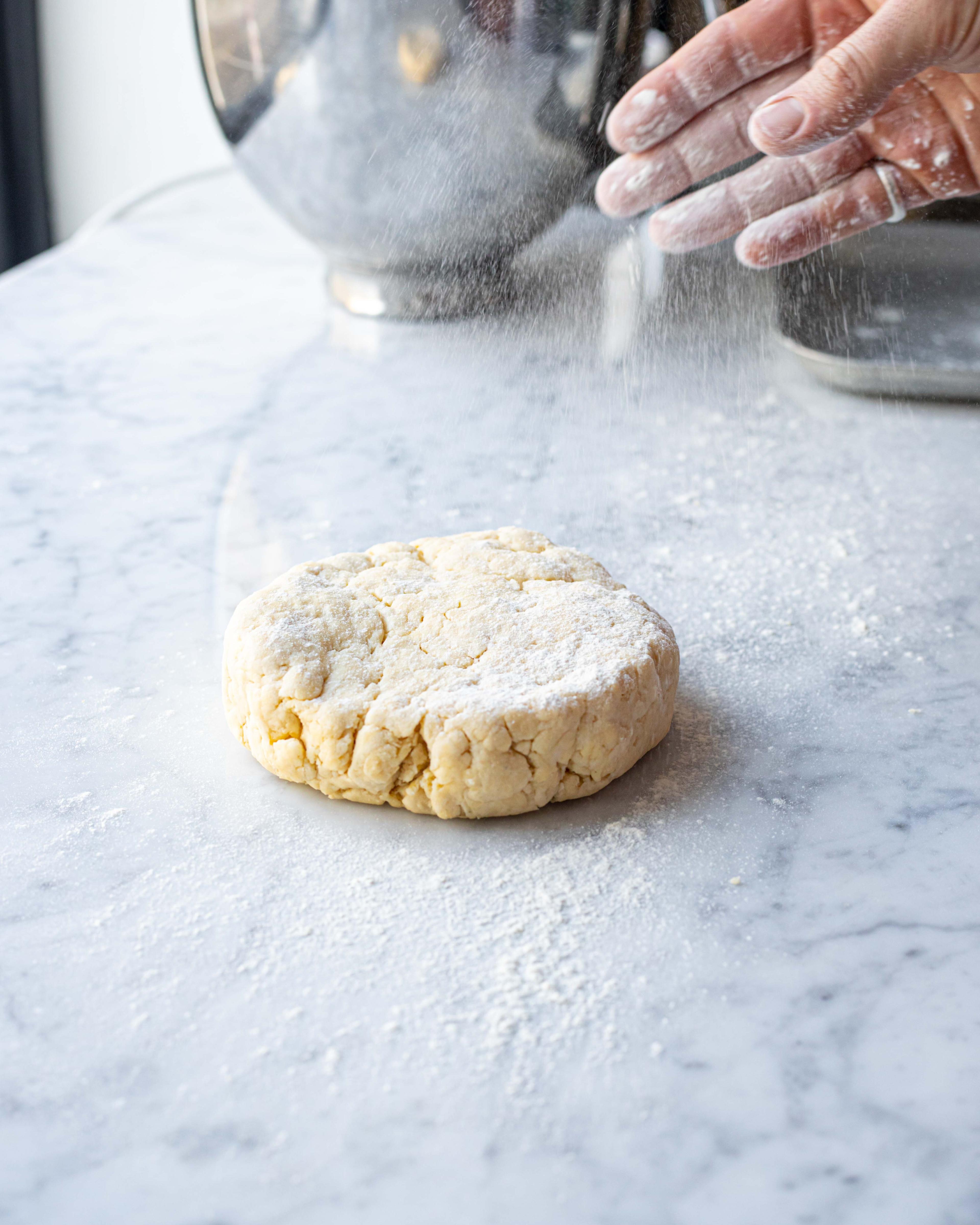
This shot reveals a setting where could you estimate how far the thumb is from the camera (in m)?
1.12

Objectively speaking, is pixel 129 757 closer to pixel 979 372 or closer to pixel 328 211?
pixel 328 211

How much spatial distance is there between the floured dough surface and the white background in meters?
2.45

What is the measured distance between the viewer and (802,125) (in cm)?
112

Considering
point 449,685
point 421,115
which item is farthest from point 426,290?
point 449,685

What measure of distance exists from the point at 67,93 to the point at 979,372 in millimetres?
2785

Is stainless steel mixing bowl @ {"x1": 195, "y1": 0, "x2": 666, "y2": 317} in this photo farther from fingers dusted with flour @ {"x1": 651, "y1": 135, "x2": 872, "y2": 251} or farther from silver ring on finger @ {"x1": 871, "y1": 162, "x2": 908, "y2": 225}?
silver ring on finger @ {"x1": 871, "y1": 162, "x2": 908, "y2": 225}

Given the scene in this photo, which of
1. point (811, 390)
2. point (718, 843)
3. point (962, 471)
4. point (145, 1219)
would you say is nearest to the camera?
point (145, 1219)

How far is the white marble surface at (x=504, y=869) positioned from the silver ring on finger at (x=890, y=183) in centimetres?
31

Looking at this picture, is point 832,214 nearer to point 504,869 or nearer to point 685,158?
point 685,158

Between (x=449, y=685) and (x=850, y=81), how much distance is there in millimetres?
730

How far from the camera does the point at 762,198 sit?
4.77 ft

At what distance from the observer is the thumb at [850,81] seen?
1.12 metres

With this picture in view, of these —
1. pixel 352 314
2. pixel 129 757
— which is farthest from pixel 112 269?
pixel 129 757

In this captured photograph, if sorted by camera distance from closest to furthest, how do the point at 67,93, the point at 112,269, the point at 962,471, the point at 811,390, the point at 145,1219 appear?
the point at 145,1219
the point at 962,471
the point at 811,390
the point at 112,269
the point at 67,93
